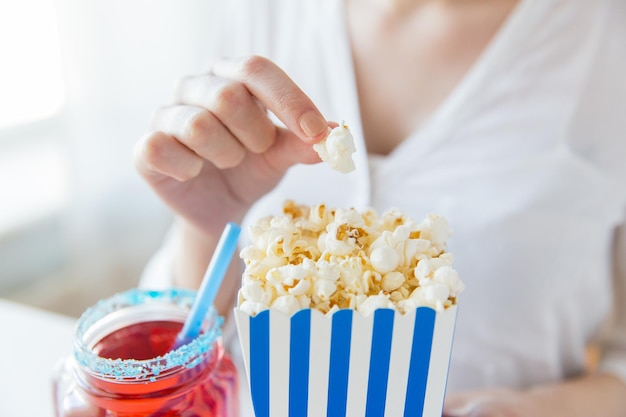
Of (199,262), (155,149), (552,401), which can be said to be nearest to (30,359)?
(199,262)

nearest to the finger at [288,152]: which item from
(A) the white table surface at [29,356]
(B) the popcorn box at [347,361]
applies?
(B) the popcorn box at [347,361]

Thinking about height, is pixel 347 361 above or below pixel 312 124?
below

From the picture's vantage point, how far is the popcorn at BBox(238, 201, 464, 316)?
374mm

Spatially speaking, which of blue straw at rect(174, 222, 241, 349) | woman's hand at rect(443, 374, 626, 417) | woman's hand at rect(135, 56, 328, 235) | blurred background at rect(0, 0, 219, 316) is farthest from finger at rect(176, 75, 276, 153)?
blurred background at rect(0, 0, 219, 316)

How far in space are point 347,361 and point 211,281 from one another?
0.46 feet

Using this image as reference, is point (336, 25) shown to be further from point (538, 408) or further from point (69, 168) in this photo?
point (69, 168)

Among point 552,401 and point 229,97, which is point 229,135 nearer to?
point 229,97

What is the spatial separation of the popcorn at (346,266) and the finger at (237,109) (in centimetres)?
13

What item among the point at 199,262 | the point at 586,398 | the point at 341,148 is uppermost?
the point at 341,148

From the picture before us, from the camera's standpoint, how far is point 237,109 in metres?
0.52

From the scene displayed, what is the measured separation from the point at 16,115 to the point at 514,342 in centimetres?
123

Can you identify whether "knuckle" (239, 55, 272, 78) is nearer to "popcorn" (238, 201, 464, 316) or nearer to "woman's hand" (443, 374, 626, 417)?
"popcorn" (238, 201, 464, 316)

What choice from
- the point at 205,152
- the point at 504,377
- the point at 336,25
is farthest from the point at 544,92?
the point at 205,152

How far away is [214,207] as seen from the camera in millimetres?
672
